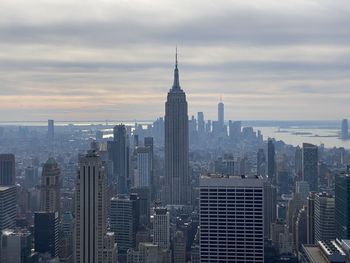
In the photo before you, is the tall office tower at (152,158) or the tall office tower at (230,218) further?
the tall office tower at (152,158)

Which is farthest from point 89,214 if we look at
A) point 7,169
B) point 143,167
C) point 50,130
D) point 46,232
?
point 143,167

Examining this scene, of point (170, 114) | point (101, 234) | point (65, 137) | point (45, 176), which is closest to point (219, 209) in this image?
point (101, 234)

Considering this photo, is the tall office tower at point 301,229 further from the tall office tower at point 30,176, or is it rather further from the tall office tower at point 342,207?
the tall office tower at point 30,176

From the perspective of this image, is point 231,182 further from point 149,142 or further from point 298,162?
point 149,142

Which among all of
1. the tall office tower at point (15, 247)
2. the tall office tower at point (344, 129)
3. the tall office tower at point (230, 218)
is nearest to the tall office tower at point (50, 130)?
the tall office tower at point (15, 247)

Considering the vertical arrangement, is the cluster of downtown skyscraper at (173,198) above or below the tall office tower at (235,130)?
below

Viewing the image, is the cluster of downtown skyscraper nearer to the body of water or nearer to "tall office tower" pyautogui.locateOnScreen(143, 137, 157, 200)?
"tall office tower" pyautogui.locateOnScreen(143, 137, 157, 200)

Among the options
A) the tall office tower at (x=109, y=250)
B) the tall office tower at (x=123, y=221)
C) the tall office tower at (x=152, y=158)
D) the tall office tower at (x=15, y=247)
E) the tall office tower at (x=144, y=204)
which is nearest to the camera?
the tall office tower at (x=109, y=250)
